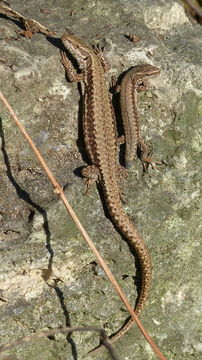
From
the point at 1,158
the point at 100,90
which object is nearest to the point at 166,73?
the point at 100,90

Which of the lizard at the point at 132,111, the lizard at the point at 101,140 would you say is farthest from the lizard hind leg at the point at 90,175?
the lizard at the point at 132,111

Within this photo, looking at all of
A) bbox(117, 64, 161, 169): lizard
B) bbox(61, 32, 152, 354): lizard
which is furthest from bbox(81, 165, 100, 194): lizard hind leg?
bbox(117, 64, 161, 169): lizard

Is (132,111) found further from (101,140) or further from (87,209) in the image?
(87,209)

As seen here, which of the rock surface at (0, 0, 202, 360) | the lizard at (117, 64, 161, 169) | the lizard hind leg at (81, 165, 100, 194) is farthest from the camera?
the lizard at (117, 64, 161, 169)

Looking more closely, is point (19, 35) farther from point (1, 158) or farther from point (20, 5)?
point (1, 158)

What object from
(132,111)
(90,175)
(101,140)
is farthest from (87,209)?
(132,111)

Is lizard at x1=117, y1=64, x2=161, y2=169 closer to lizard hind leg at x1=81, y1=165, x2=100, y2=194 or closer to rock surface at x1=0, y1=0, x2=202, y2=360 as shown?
rock surface at x1=0, y1=0, x2=202, y2=360

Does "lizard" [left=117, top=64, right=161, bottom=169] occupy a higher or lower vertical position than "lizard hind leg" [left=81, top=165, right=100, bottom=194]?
higher

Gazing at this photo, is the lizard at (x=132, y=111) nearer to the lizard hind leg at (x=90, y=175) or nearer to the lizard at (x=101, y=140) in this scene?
the lizard at (x=101, y=140)
